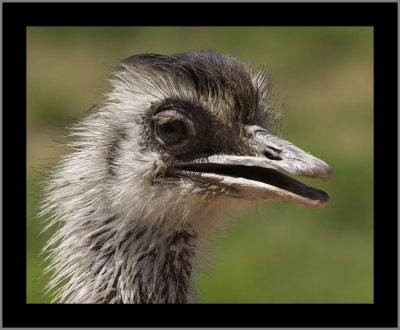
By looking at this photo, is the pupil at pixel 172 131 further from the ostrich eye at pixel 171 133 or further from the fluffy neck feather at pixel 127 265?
the fluffy neck feather at pixel 127 265

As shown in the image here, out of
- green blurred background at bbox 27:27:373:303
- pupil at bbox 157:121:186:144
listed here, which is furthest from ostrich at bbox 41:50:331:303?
green blurred background at bbox 27:27:373:303

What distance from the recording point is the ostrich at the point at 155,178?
181 inches

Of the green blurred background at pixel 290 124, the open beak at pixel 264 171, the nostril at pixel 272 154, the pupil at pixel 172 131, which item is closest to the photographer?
the open beak at pixel 264 171

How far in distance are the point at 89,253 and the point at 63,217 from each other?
20 cm

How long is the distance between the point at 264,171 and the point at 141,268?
620mm

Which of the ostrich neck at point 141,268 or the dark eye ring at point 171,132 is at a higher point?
the dark eye ring at point 171,132

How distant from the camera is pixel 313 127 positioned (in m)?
10.6

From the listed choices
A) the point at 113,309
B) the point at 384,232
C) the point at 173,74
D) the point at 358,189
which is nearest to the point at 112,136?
the point at 173,74

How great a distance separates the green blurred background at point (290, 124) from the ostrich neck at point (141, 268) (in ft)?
10.9

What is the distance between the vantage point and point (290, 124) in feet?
34.5

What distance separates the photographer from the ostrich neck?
4.63m

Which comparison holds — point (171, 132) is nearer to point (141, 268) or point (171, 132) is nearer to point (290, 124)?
point (141, 268)

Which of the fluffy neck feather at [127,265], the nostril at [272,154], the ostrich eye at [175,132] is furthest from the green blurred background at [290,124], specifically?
the nostril at [272,154]

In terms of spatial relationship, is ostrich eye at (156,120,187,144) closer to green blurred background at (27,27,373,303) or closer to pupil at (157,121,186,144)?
pupil at (157,121,186,144)
